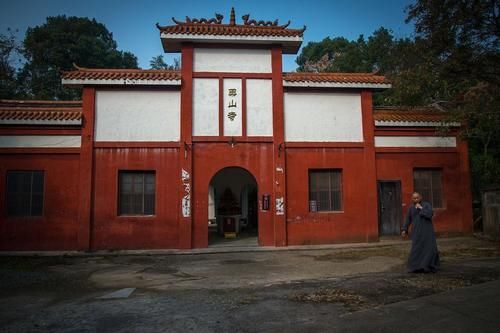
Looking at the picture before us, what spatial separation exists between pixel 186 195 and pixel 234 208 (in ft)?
12.8

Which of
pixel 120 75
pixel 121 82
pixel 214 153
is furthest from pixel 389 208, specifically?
pixel 120 75

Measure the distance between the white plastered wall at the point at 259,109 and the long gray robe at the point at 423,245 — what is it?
5901 mm

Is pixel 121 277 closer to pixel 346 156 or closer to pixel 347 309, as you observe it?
pixel 347 309

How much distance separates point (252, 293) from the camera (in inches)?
259

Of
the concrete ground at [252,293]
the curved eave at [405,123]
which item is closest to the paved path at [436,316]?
the concrete ground at [252,293]

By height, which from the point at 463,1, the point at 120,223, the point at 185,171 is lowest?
the point at 120,223

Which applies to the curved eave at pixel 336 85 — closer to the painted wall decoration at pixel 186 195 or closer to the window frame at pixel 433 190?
the window frame at pixel 433 190

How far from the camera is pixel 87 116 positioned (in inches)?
484

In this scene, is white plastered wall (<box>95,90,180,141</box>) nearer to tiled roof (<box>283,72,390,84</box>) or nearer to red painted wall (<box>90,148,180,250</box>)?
red painted wall (<box>90,148,180,250</box>)

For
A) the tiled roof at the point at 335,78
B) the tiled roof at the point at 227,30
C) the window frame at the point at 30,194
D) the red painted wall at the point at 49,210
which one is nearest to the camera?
the red painted wall at the point at 49,210

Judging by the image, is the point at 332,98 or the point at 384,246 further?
the point at 332,98

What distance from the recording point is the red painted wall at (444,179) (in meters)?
Answer: 13.4

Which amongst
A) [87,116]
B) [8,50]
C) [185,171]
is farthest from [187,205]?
[8,50]

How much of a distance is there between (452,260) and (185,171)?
740 centimetres
